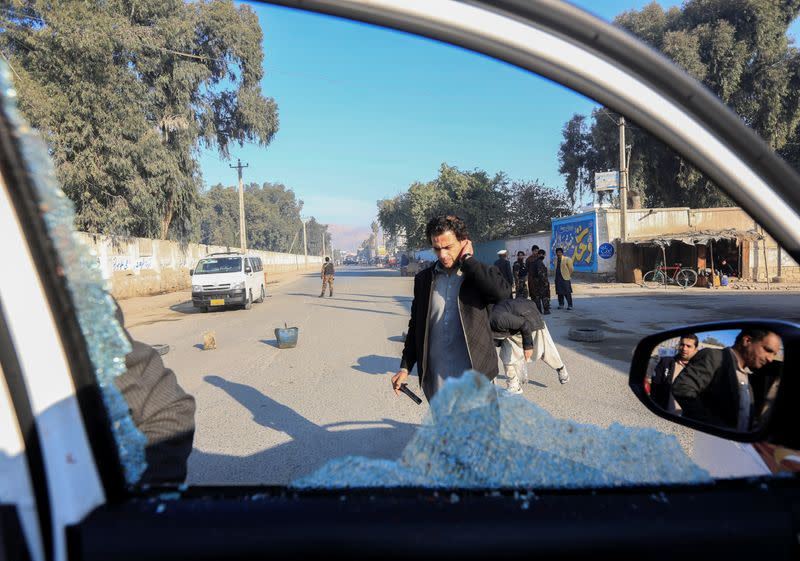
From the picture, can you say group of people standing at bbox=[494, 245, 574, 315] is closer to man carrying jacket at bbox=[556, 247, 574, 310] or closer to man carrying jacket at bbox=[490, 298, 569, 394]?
man carrying jacket at bbox=[556, 247, 574, 310]

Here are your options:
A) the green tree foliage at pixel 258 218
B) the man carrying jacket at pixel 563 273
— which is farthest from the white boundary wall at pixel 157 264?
the green tree foliage at pixel 258 218

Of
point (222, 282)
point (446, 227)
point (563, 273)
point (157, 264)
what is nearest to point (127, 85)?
point (446, 227)

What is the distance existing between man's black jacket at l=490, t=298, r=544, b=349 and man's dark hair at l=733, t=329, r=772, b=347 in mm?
3669

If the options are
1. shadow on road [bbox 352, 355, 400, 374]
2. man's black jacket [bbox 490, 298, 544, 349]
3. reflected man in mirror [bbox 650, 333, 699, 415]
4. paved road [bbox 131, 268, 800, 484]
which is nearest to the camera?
reflected man in mirror [bbox 650, 333, 699, 415]

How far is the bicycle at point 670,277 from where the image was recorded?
18984mm

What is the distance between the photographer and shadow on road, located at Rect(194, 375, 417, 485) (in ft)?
11.0

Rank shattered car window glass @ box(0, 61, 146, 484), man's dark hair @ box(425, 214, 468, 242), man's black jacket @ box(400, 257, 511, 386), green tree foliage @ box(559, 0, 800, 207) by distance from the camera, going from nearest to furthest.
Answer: shattered car window glass @ box(0, 61, 146, 484), green tree foliage @ box(559, 0, 800, 207), man's black jacket @ box(400, 257, 511, 386), man's dark hair @ box(425, 214, 468, 242)

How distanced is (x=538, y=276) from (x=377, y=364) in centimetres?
617

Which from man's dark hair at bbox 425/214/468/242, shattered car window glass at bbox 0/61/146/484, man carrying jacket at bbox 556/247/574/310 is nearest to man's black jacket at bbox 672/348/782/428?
shattered car window glass at bbox 0/61/146/484

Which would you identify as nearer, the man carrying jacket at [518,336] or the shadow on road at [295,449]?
the shadow on road at [295,449]

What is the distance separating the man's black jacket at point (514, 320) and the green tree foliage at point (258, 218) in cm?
5292

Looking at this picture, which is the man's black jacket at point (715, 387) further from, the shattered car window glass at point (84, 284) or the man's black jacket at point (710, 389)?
the shattered car window glass at point (84, 284)

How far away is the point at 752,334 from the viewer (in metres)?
1.04

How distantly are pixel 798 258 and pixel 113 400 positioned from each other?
1.35 meters
